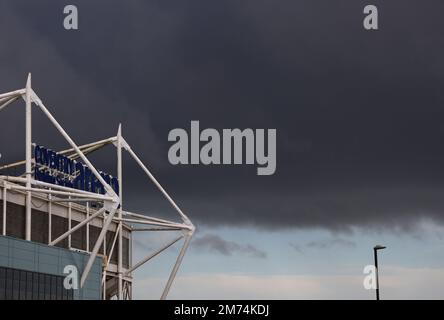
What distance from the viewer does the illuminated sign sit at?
95.2 m

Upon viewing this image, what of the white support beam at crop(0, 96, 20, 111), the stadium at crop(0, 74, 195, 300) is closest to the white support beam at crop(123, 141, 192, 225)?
the stadium at crop(0, 74, 195, 300)

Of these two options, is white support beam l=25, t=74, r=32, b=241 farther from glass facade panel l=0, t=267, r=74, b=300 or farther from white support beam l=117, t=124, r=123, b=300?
white support beam l=117, t=124, r=123, b=300

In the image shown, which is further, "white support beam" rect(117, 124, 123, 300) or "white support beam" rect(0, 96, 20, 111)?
"white support beam" rect(117, 124, 123, 300)

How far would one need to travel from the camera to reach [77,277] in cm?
9262

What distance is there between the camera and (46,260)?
8712 centimetres

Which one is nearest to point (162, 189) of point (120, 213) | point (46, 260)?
point (120, 213)

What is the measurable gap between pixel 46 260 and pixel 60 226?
16.0 m

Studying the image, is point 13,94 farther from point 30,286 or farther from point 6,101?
point 30,286

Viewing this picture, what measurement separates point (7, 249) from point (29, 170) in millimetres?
13069

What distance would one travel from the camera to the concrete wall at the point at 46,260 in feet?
266

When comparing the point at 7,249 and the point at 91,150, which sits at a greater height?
the point at 91,150

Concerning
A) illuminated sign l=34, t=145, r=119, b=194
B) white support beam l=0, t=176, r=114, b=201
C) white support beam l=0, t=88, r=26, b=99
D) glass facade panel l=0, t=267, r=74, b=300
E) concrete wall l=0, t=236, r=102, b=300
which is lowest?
glass facade panel l=0, t=267, r=74, b=300
